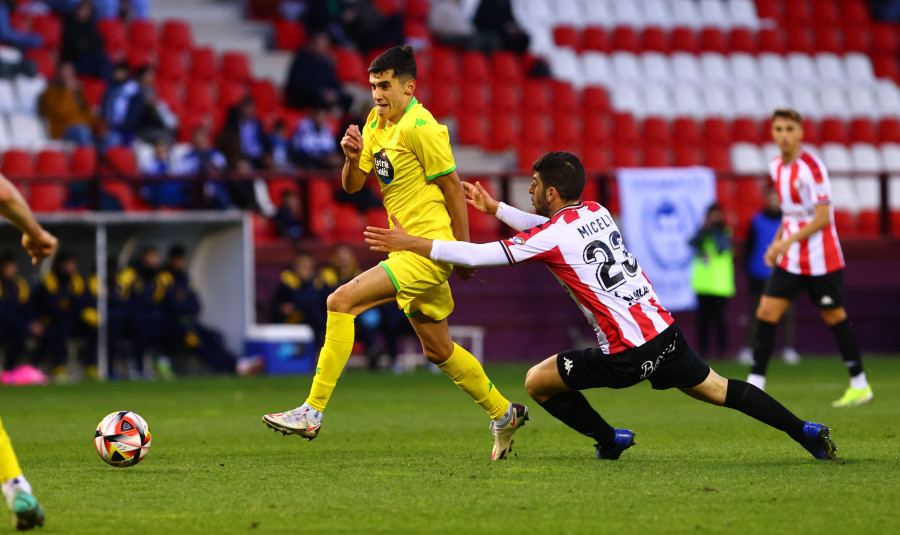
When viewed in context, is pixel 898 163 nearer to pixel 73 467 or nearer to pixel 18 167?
pixel 18 167

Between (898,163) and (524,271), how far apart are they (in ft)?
27.0

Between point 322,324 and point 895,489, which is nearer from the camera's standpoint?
point 895,489

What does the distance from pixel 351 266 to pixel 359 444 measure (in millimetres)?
7832

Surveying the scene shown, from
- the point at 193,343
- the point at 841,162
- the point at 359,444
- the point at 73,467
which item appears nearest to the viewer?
the point at 73,467

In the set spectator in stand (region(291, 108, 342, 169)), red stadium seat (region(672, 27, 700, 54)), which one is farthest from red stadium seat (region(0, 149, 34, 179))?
red stadium seat (region(672, 27, 700, 54))

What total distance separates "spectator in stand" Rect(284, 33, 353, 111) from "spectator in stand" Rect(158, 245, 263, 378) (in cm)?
354

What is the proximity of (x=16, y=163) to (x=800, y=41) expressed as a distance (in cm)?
1459

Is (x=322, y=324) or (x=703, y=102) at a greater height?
A: (x=703, y=102)

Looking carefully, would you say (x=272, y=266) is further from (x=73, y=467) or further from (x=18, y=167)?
(x=73, y=467)

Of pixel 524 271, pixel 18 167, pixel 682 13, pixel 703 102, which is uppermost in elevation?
pixel 682 13

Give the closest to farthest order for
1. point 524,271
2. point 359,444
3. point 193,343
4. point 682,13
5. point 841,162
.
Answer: point 359,444 < point 193,343 < point 524,271 < point 841,162 < point 682,13

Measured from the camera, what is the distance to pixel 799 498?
526 cm

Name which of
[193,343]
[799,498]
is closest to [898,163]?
[193,343]

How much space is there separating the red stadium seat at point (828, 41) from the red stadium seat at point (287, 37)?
9902 millimetres
